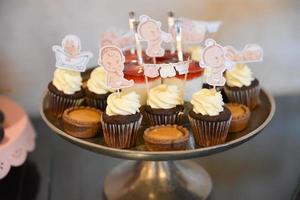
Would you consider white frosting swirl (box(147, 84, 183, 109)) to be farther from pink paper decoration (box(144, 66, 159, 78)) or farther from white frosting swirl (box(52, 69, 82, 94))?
white frosting swirl (box(52, 69, 82, 94))

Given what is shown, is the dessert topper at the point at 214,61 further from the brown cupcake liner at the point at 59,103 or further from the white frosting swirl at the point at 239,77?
the brown cupcake liner at the point at 59,103

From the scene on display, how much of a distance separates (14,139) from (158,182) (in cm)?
35

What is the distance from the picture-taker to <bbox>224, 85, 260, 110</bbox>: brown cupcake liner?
47.1 inches

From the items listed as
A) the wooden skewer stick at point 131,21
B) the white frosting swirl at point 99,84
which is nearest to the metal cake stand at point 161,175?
the white frosting swirl at point 99,84

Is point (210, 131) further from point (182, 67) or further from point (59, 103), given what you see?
point (59, 103)

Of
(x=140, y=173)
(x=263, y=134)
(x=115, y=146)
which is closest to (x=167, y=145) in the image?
(x=115, y=146)

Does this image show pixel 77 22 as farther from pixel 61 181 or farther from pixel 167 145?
pixel 167 145

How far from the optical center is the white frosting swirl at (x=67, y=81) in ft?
3.85

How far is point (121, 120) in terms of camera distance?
104 centimetres

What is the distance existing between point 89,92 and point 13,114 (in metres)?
0.31

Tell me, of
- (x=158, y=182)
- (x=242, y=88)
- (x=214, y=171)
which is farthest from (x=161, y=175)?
(x=242, y=88)

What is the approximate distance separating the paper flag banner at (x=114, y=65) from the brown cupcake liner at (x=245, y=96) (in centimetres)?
27

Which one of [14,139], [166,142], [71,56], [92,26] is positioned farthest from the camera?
[92,26]

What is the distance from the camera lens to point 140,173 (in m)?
1.21
